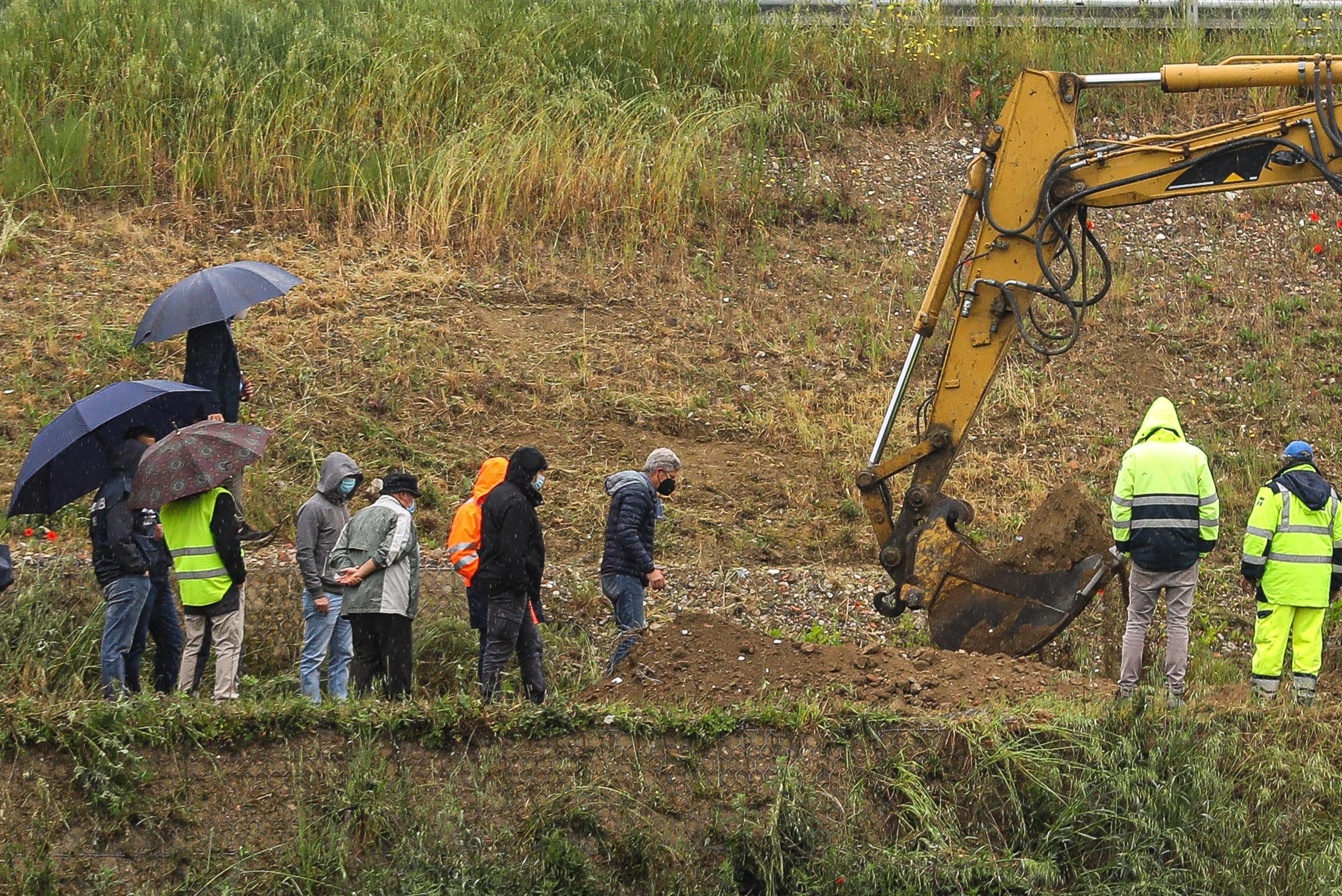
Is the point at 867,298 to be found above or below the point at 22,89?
below

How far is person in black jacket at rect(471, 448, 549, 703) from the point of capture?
28.9 feet

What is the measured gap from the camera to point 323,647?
9125mm

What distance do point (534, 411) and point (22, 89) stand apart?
269 inches

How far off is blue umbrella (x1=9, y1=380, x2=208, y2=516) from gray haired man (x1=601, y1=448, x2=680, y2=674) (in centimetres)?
288

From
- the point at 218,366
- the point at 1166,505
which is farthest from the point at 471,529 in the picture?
the point at 1166,505

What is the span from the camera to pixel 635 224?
619 inches

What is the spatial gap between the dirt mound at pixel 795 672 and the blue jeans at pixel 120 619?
8.74ft

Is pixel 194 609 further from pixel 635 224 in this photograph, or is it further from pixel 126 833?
pixel 635 224

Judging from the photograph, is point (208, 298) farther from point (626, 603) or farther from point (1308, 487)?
point (1308, 487)

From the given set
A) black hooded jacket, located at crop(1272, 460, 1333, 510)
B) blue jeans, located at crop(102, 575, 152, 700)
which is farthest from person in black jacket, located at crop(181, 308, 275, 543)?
black hooded jacket, located at crop(1272, 460, 1333, 510)

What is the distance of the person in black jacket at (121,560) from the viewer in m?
8.68

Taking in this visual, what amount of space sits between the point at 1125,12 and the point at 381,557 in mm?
12797

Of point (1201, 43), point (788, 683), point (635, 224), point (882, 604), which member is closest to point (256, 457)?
point (788, 683)

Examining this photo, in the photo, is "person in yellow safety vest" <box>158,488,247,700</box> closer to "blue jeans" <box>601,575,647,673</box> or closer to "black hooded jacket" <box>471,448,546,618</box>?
"black hooded jacket" <box>471,448,546,618</box>
